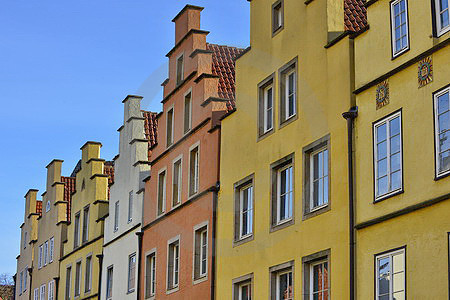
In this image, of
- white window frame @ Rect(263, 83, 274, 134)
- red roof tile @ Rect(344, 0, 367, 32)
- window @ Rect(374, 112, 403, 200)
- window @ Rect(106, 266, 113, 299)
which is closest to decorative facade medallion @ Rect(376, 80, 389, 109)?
window @ Rect(374, 112, 403, 200)

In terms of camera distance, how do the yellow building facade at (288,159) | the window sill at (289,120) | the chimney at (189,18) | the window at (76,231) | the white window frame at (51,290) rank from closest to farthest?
1. the yellow building facade at (288,159)
2. the window sill at (289,120)
3. the chimney at (189,18)
4. the window at (76,231)
5. the white window frame at (51,290)

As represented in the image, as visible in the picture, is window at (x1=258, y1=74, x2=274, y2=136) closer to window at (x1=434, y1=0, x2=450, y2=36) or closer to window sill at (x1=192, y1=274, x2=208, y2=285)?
window sill at (x1=192, y1=274, x2=208, y2=285)

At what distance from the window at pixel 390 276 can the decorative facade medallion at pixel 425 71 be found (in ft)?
12.5

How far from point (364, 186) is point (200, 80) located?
1321cm

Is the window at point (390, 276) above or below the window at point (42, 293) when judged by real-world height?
below

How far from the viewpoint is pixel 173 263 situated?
39469mm

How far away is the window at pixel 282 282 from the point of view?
98.7 ft

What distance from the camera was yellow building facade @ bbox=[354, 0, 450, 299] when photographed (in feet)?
77.7

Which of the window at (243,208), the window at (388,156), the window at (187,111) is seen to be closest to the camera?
the window at (388,156)

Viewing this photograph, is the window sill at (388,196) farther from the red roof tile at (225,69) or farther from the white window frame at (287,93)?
the red roof tile at (225,69)

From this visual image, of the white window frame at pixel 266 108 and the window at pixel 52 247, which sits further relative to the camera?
the window at pixel 52 247

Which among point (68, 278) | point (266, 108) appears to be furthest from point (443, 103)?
point (68, 278)

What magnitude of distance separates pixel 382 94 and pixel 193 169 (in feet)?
44.6

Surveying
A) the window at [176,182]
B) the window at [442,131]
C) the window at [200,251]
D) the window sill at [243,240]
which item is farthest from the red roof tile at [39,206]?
the window at [442,131]
